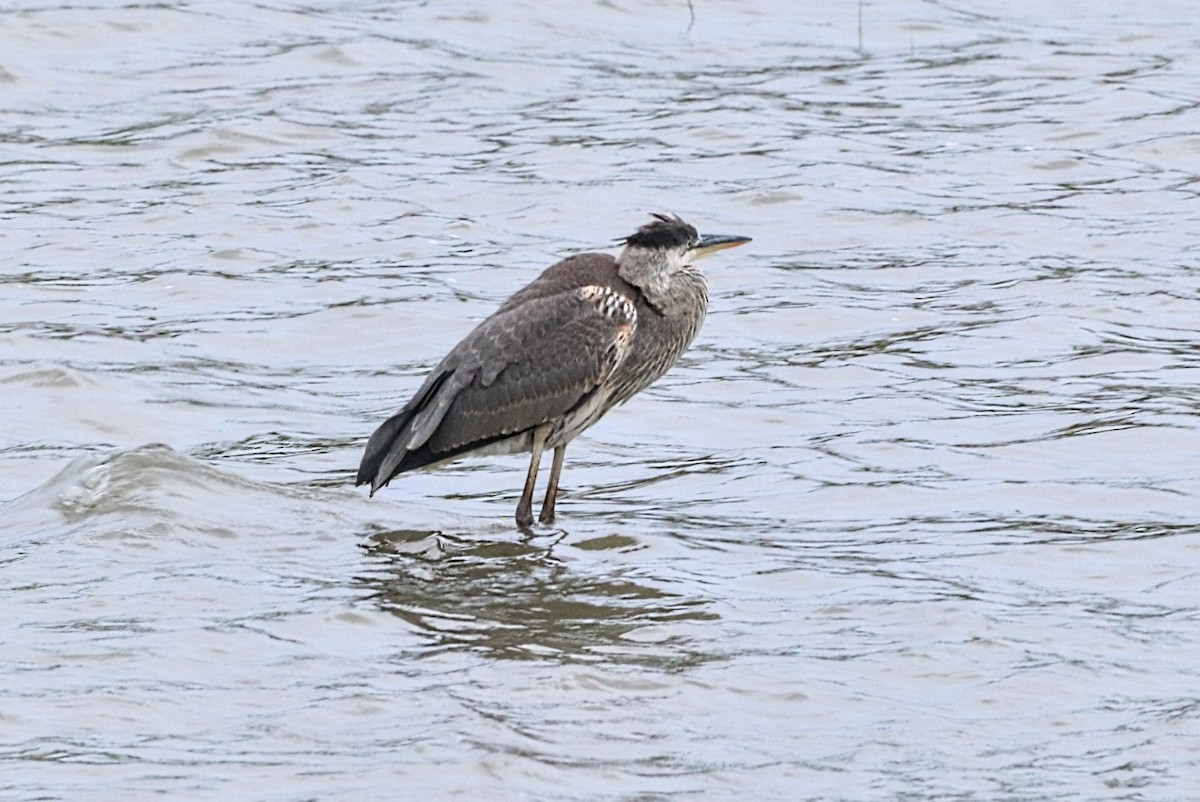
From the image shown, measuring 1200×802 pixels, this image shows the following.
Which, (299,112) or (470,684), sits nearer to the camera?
(470,684)

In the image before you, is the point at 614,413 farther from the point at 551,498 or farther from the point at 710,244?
the point at 551,498

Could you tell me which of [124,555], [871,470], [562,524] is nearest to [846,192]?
[871,470]

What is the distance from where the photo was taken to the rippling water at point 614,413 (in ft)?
24.5

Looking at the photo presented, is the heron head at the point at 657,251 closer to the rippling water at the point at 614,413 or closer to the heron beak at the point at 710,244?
the heron beak at the point at 710,244

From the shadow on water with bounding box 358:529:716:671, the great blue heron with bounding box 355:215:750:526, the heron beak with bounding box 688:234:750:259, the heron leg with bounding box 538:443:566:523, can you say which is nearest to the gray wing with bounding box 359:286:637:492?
the great blue heron with bounding box 355:215:750:526

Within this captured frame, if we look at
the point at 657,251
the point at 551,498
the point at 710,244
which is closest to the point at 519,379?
the point at 551,498

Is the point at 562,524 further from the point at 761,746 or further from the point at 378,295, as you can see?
the point at 378,295

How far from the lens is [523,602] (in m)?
9.20

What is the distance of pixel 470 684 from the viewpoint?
788 cm

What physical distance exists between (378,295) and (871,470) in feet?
15.3

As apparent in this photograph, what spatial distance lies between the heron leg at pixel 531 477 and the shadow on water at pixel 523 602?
186mm

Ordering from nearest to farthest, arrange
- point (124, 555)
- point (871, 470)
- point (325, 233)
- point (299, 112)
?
point (124, 555) → point (871, 470) → point (325, 233) → point (299, 112)

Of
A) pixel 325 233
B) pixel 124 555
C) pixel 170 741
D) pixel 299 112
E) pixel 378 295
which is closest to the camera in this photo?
pixel 170 741

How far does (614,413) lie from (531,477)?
236 cm
